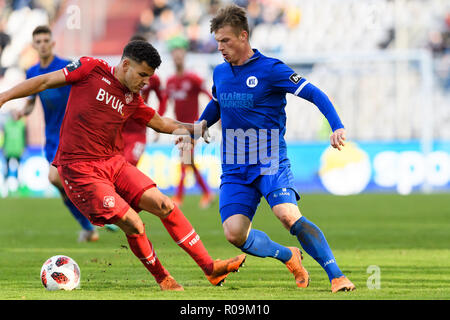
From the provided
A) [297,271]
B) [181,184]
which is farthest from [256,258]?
[181,184]

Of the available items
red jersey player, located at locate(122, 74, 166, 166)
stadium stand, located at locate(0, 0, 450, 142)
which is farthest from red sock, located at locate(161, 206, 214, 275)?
stadium stand, located at locate(0, 0, 450, 142)

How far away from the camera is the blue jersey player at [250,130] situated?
566 cm

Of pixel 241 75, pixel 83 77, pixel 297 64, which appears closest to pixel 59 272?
pixel 83 77

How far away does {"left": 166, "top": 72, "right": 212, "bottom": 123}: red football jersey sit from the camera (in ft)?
44.8

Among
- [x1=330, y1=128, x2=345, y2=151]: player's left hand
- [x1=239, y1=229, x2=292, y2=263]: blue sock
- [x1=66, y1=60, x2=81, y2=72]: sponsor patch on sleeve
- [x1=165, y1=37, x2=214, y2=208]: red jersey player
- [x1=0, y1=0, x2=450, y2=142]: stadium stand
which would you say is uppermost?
[x1=0, y1=0, x2=450, y2=142]: stadium stand

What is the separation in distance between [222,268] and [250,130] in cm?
103

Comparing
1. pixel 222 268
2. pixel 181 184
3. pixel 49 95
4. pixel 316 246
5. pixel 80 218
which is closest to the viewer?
pixel 316 246

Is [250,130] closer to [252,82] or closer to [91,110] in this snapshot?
[252,82]

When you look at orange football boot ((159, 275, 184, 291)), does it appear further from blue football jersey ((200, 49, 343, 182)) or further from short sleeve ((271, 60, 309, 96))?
short sleeve ((271, 60, 309, 96))

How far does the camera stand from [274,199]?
5559 millimetres

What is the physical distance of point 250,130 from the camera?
19.0 ft

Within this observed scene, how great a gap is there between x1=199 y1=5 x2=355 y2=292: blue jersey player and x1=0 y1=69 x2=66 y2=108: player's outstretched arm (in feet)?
3.84

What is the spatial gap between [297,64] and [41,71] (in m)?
11.8

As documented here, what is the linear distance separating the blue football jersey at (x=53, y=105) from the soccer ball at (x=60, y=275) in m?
3.33
